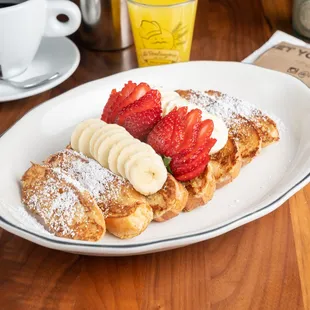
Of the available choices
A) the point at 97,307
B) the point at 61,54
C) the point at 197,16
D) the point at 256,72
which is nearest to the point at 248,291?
the point at 97,307

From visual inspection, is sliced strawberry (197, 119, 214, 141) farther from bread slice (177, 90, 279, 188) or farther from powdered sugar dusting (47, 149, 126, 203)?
powdered sugar dusting (47, 149, 126, 203)

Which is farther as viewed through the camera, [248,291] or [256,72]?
[256,72]

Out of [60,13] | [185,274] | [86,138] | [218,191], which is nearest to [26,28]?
[60,13]

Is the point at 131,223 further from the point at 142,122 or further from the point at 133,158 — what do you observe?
the point at 142,122

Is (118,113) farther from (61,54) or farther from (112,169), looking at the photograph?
(61,54)

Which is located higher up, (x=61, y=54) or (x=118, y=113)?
(x=118, y=113)
